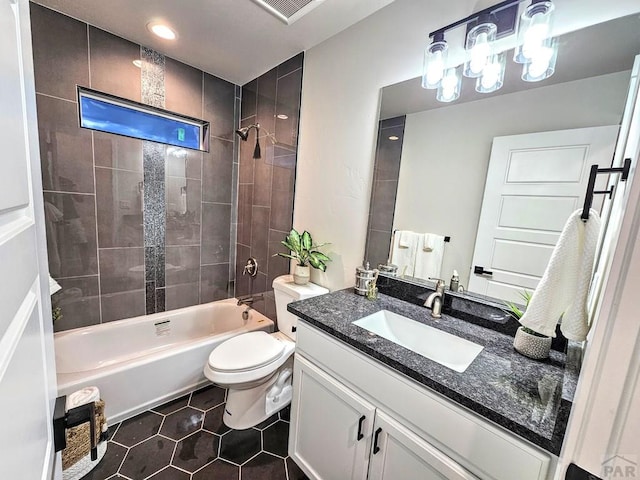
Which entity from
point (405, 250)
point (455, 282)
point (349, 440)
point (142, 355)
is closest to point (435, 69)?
point (405, 250)

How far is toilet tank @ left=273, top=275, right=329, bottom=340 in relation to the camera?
1.77 metres

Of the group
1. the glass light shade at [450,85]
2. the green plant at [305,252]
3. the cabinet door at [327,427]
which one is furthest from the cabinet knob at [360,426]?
the glass light shade at [450,85]

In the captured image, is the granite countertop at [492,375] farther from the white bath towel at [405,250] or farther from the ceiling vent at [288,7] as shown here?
the ceiling vent at [288,7]

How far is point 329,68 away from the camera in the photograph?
1.78 metres

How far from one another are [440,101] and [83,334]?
2.79m

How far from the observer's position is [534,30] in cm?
101

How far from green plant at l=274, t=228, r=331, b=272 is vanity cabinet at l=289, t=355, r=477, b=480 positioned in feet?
2.22

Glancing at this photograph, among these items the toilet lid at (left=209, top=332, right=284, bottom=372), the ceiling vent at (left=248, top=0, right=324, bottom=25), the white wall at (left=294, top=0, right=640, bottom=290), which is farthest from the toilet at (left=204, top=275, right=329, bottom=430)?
the ceiling vent at (left=248, top=0, right=324, bottom=25)

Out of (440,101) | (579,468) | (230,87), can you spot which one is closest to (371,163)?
(440,101)

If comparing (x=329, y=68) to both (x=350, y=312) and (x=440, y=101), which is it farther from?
(x=350, y=312)

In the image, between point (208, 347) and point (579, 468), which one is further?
point (208, 347)

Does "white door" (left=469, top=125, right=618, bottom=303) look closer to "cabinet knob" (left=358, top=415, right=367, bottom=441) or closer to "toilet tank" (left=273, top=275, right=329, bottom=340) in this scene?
"cabinet knob" (left=358, top=415, right=367, bottom=441)

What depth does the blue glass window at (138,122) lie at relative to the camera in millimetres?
1940

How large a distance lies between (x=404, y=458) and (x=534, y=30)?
1643 millimetres
